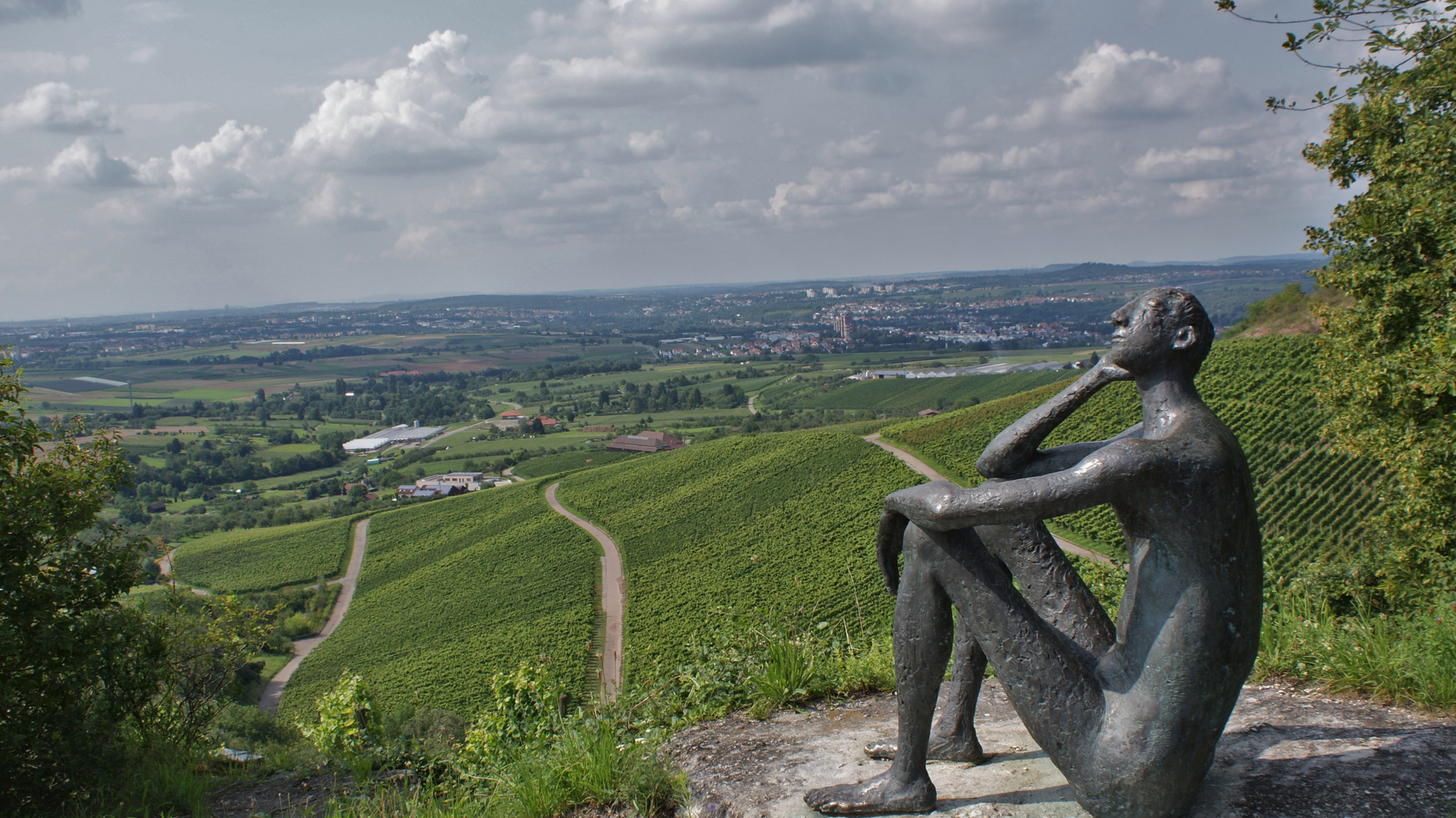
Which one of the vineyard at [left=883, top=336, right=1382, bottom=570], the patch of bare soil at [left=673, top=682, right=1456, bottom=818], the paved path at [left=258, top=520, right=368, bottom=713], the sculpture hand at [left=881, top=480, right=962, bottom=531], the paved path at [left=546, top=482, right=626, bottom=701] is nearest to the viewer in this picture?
the sculpture hand at [left=881, top=480, right=962, bottom=531]

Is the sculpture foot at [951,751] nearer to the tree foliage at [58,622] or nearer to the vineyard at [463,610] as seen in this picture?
the tree foliage at [58,622]

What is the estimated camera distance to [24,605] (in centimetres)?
596

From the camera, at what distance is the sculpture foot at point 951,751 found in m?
4.11

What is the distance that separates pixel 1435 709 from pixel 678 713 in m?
3.94

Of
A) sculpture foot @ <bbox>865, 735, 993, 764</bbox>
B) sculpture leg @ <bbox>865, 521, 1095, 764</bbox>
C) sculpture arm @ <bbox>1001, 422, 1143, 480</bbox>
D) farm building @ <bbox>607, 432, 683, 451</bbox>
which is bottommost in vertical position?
farm building @ <bbox>607, 432, 683, 451</bbox>

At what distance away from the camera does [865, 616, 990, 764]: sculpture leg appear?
4113 millimetres

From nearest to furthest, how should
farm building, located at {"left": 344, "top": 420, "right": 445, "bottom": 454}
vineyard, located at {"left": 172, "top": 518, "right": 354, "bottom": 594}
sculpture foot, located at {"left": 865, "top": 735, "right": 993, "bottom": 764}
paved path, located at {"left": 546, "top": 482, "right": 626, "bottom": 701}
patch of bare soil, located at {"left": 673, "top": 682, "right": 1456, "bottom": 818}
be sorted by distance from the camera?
patch of bare soil, located at {"left": 673, "top": 682, "right": 1456, "bottom": 818} < sculpture foot, located at {"left": 865, "top": 735, "right": 993, "bottom": 764} < paved path, located at {"left": 546, "top": 482, "right": 626, "bottom": 701} < vineyard, located at {"left": 172, "top": 518, "right": 354, "bottom": 594} < farm building, located at {"left": 344, "top": 420, "right": 445, "bottom": 454}

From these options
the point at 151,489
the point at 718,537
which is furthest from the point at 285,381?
the point at 718,537

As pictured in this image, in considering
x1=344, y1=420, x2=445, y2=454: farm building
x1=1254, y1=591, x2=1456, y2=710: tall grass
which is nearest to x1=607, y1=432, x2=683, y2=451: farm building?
x1=344, y1=420, x2=445, y2=454: farm building

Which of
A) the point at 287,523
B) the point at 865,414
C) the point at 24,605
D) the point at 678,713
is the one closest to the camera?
the point at 678,713

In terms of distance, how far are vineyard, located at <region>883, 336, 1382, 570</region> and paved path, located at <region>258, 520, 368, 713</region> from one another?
32444mm

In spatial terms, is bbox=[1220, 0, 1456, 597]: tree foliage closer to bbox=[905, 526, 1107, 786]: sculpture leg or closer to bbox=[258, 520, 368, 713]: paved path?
bbox=[905, 526, 1107, 786]: sculpture leg

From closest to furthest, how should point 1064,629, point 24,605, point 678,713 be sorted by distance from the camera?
point 1064,629 → point 678,713 → point 24,605

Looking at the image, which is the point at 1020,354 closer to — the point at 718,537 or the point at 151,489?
the point at 718,537
